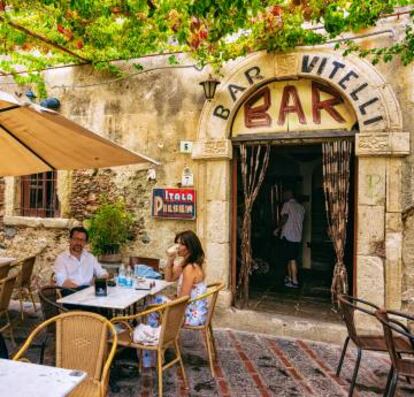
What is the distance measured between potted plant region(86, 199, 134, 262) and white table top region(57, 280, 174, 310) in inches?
64.4

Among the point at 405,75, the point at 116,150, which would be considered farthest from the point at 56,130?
the point at 405,75

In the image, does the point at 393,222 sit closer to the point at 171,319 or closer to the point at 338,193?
the point at 338,193

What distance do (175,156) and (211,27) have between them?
5.90 ft

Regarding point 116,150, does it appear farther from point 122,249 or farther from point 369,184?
point 369,184

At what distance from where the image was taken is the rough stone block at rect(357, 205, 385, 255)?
4.78 metres

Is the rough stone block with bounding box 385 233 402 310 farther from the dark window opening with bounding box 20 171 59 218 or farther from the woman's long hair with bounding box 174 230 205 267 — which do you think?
the dark window opening with bounding box 20 171 59 218

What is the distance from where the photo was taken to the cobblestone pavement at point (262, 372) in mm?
3609

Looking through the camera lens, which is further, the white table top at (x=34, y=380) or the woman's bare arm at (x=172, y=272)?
the woman's bare arm at (x=172, y=272)

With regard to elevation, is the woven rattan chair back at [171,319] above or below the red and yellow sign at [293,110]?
below

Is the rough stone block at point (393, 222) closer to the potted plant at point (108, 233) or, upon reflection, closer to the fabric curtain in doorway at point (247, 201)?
the fabric curtain in doorway at point (247, 201)

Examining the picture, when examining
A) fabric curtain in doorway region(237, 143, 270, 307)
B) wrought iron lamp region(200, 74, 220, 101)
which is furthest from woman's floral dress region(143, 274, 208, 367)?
wrought iron lamp region(200, 74, 220, 101)

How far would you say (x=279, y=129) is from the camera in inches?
212

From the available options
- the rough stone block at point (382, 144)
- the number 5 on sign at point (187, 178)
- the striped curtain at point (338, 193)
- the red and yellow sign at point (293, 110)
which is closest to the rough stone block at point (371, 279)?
the striped curtain at point (338, 193)

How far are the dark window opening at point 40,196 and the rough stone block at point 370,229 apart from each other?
468cm
